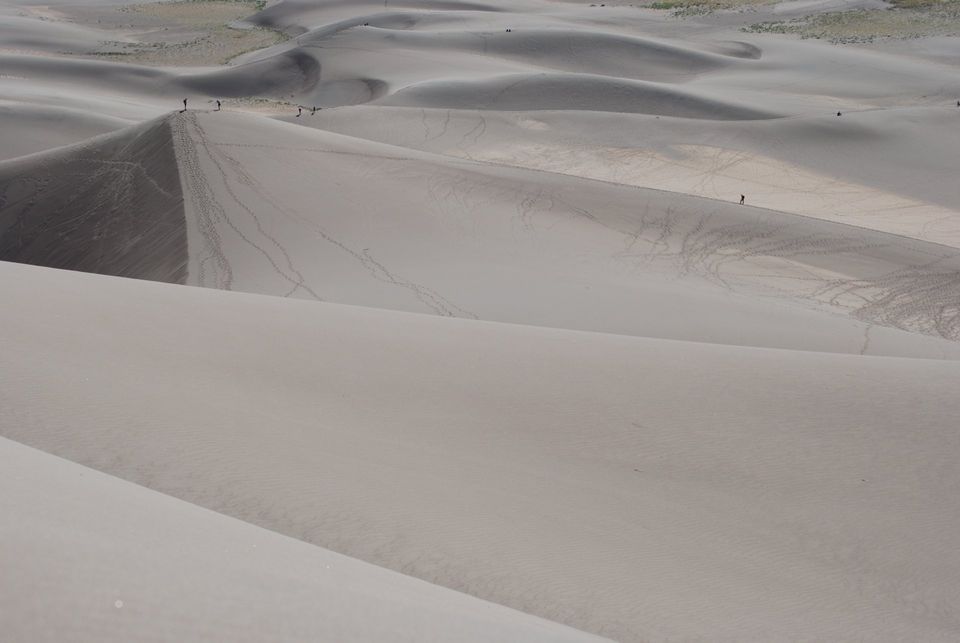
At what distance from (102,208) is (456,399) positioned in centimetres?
1068

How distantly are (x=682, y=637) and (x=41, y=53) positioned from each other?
4295 centimetres

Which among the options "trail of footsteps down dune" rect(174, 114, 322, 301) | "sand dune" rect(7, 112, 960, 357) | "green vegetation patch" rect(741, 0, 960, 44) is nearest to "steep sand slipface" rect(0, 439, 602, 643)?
"sand dune" rect(7, 112, 960, 357)

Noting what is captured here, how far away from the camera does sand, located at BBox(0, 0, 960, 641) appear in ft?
9.18

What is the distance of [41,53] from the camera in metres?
39.3

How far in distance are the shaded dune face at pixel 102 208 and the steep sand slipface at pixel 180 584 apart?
9.01 metres

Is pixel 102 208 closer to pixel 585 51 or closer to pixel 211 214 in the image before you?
pixel 211 214

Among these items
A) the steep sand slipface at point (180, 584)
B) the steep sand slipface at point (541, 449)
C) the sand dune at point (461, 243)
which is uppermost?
the steep sand slipface at point (180, 584)

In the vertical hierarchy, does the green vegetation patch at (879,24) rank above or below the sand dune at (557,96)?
above

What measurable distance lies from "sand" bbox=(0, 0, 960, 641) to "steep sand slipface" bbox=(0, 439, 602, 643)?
12 millimetres

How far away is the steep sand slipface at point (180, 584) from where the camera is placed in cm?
206

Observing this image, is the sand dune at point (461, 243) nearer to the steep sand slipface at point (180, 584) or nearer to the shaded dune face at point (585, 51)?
the steep sand slipface at point (180, 584)

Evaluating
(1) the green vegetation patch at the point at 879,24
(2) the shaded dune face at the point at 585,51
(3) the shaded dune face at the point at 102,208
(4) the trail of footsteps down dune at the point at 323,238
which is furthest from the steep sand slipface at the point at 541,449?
(1) the green vegetation patch at the point at 879,24

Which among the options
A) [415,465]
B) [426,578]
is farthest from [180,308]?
[426,578]

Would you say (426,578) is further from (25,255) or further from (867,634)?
(25,255)
